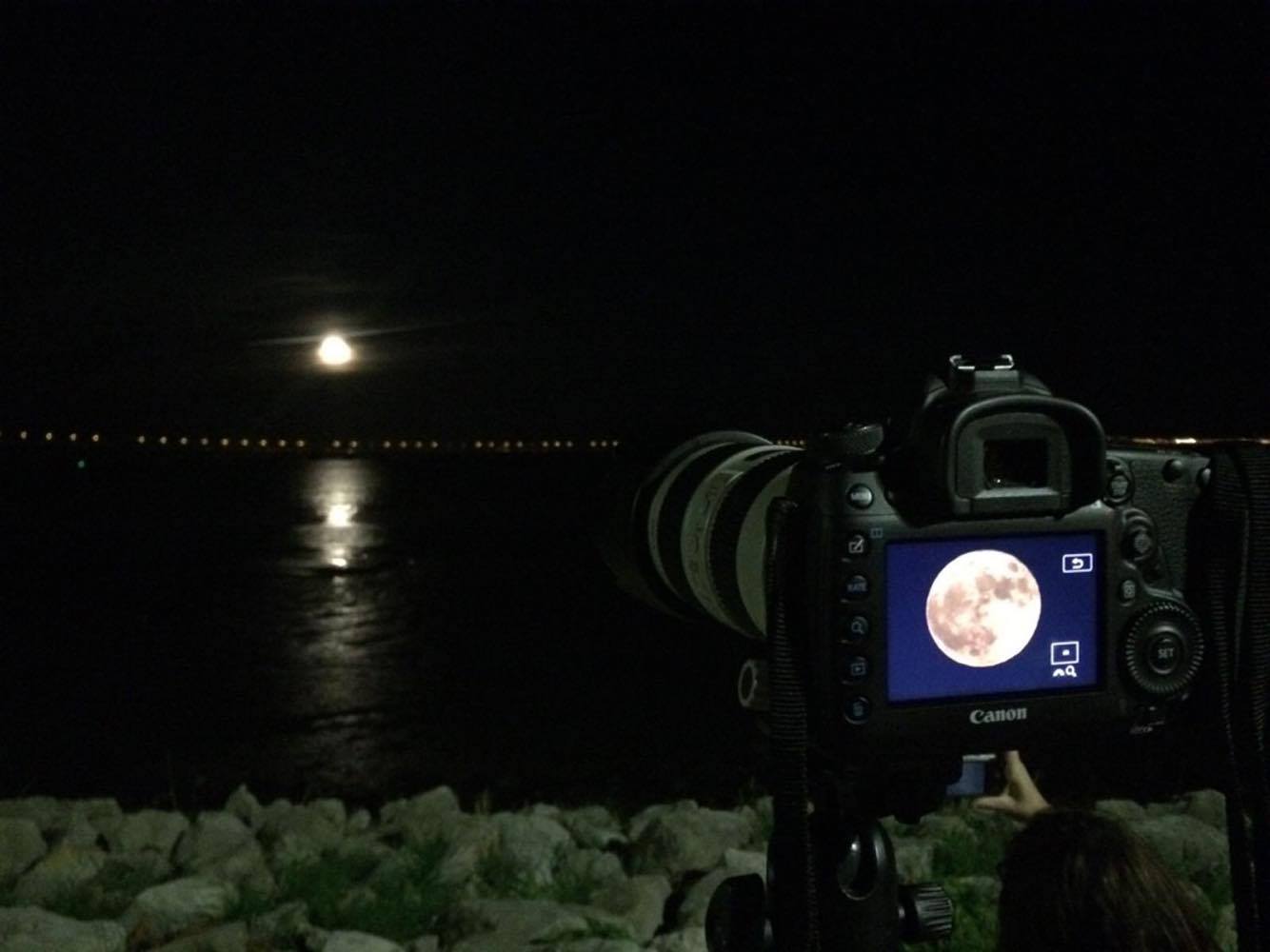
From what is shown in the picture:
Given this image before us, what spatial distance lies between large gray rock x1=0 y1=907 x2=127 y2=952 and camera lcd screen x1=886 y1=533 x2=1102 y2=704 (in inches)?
140

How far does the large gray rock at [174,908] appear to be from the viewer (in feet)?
15.2

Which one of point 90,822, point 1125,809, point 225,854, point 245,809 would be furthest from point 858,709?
point 245,809

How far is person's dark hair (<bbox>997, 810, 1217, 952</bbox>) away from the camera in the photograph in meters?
1.72

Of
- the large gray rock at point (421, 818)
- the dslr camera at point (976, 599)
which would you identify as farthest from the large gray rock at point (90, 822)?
the dslr camera at point (976, 599)

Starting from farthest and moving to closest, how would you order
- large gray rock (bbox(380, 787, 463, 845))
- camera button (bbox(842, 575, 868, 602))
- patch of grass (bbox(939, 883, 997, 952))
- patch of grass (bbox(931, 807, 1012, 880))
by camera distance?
large gray rock (bbox(380, 787, 463, 845))
patch of grass (bbox(931, 807, 1012, 880))
patch of grass (bbox(939, 883, 997, 952))
camera button (bbox(842, 575, 868, 602))

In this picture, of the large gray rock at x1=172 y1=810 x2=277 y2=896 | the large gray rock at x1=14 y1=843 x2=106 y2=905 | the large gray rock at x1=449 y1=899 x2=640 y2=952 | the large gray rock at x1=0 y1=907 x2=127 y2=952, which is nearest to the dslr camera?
the large gray rock at x1=449 y1=899 x2=640 y2=952

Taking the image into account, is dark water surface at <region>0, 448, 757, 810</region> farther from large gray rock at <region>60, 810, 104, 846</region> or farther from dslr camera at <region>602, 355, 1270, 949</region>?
large gray rock at <region>60, 810, 104, 846</region>

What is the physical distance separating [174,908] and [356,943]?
2.62 ft

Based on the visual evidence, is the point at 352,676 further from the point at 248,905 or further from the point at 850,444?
the point at 850,444

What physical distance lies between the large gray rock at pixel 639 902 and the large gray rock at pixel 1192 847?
166cm

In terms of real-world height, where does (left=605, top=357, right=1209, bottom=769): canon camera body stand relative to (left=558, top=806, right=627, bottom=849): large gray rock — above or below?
above

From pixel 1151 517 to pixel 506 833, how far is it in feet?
14.8

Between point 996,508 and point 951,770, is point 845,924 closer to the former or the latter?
point 951,770

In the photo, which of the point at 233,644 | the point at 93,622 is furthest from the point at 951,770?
the point at 93,622
